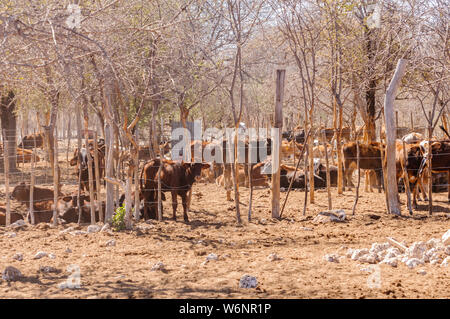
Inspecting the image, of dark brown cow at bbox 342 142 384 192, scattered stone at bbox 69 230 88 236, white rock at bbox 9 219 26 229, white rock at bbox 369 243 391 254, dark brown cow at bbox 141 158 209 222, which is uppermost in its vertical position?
dark brown cow at bbox 342 142 384 192

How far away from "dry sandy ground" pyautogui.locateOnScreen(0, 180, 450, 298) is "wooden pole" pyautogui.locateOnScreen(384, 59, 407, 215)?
553mm

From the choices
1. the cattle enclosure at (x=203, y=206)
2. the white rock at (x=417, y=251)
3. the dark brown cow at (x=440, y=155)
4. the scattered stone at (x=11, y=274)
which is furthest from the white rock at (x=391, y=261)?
the dark brown cow at (x=440, y=155)

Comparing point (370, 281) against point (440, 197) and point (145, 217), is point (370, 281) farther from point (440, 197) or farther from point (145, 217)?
point (440, 197)

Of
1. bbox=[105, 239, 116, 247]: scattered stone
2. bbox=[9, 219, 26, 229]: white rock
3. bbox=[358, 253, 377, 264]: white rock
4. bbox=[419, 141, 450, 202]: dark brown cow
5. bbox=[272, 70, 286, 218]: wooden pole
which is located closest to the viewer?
bbox=[358, 253, 377, 264]: white rock

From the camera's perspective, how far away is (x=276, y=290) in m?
5.04

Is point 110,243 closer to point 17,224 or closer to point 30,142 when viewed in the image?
point 17,224

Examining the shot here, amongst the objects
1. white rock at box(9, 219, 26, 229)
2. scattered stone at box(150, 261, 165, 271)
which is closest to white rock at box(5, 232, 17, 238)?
white rock at box(9, 219, 26, 229)

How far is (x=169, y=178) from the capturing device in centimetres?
1022

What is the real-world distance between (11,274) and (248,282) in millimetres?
2731

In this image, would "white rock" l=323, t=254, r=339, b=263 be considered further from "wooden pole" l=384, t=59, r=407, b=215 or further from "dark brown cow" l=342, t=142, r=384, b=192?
"dark brown cow" l=342, t=142, r=384, b=192

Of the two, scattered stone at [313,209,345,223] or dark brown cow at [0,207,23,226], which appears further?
dark brown cow at [0,207,23,226]

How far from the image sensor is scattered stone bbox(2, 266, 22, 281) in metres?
5.51

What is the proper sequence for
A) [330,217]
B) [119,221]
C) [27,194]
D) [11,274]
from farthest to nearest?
[27,194] < [330,217] < [119,221] < [11,274]

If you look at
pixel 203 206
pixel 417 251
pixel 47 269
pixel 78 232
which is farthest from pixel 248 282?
pixel 203 206
